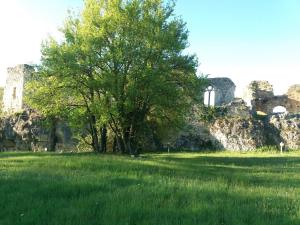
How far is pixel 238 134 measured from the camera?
128 ft

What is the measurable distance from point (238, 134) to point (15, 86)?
90.0 feet

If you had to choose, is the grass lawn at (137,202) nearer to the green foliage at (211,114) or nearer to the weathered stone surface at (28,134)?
the green foliage at (211,114)

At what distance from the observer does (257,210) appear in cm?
879

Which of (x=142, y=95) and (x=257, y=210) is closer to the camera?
(x=257, y=210)

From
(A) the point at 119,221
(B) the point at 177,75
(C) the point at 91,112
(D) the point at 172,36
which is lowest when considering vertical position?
(A) the point at 119,221

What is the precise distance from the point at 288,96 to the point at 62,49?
33.4 meters

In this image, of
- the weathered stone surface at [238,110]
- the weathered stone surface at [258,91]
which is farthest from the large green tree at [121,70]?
the weathered stone surface at [258,91]

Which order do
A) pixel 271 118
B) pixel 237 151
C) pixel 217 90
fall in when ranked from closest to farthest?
pixel 237 151, pixel 271 118, pixel 217 90

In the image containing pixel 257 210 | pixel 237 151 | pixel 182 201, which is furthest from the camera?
pixel 237 151

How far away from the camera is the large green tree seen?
991 inches

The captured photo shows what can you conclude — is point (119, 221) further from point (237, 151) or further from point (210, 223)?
point (237, 151)

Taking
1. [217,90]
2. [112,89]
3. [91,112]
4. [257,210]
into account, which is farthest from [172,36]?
[217,90]

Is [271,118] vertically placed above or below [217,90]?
below

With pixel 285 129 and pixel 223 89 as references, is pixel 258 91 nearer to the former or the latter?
pixel 223 89
